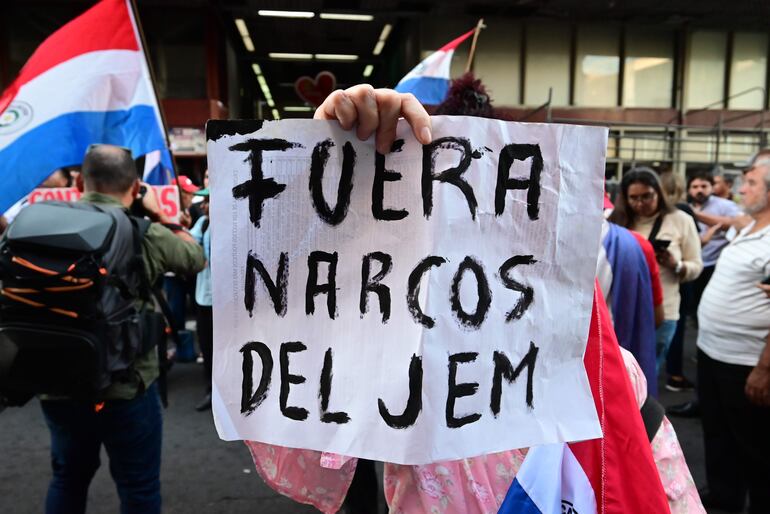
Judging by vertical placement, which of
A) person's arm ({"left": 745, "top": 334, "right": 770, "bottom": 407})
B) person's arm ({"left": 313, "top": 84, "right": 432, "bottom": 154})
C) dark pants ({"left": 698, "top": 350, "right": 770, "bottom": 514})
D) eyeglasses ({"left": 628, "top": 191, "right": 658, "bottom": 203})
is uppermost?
person's arm ({"left": 313, "top": 84, "right": 432, "bottom": 154})

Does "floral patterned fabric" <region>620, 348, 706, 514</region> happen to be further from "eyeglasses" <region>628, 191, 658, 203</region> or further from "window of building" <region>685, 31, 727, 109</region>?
"window of building" <region>685, 31, 727, 109</region>

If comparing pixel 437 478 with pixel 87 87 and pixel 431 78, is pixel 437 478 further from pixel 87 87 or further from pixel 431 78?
pixel 431 78

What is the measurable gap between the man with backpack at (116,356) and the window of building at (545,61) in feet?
36.0

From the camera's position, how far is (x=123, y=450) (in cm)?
200

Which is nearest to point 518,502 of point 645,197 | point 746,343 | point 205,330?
point 746,343

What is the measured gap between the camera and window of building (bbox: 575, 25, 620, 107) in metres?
12.1

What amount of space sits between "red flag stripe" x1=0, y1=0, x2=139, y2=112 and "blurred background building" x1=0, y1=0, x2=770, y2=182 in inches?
270

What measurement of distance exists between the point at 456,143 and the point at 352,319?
315 millimetres

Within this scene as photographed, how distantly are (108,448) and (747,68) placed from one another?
572 inches

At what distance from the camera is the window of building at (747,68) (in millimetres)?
12461

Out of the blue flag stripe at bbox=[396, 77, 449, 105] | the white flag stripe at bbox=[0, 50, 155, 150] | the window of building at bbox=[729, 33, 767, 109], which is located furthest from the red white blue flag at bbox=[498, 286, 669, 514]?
the window of building at bbox=[729, 33, 767, 109]

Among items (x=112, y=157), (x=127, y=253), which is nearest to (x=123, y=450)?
(x=127, y=253)

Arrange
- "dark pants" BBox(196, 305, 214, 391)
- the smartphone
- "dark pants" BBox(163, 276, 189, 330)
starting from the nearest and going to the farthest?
the smartphone < "dark pants" BBox(196, 305, 214, 391) < "dark pants" BBox(163, 276, 189, 330)

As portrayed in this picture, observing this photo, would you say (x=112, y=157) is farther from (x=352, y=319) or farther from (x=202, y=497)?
(x=202, y=497)
